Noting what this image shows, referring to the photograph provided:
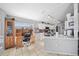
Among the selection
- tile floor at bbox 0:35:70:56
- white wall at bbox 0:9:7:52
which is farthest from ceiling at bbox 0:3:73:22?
tile floor at bbox 0:35:70:56

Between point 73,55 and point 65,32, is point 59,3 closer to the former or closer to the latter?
point 65,32

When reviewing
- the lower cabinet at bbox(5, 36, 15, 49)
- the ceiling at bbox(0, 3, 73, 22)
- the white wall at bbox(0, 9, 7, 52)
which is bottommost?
the lower cabinet at bbox(5, 36, 15, 49)

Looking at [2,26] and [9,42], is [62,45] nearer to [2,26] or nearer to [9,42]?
[9,42]

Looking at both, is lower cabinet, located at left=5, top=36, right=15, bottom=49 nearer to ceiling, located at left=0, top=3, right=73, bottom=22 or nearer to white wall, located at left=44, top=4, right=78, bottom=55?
ceiling, located at left=0, top=3, right=73, bottom=22

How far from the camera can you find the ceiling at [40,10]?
93.6 inches

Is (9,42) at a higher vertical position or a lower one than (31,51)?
higher

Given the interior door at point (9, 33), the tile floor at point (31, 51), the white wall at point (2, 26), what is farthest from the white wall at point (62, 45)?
the white wall at point (2, 26)

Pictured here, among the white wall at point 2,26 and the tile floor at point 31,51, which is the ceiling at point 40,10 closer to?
the white wall at point 2,26

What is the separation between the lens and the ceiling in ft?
7.80

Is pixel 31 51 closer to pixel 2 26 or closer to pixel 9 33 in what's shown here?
pixel 9 33

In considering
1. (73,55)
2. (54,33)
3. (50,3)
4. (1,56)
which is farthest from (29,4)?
(73,55)

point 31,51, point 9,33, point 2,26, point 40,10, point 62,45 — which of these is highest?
point 40,10

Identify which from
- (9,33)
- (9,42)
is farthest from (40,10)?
(9,42)

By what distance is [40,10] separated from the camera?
7.96 ft
